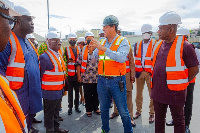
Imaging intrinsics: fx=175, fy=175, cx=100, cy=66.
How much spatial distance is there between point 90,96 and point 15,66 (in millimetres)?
2658

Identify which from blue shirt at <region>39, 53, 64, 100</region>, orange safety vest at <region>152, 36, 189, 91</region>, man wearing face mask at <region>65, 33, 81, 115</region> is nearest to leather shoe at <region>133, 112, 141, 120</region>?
man wearing face mask at <region>65, 33, 81, 115</region>

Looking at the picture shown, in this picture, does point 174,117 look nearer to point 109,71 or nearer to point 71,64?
point 109,71

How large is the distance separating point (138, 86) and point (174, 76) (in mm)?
1899

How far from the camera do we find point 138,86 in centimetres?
441

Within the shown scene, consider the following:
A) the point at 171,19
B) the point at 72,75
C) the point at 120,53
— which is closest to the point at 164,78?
the point at 120,53

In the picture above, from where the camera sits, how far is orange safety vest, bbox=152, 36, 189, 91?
2.53 metres

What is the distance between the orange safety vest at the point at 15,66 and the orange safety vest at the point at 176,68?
2.08 m

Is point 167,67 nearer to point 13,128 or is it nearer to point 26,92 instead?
point 26,92

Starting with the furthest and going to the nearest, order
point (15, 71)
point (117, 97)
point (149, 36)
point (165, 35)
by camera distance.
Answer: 1. point (149, 36)
2. point (117, 97)
3. point (165, 35)
4. point (15, 71)

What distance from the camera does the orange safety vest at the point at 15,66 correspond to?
229 centimetres

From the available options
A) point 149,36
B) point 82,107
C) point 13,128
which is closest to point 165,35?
point 149,36

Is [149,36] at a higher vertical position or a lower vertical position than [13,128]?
higher

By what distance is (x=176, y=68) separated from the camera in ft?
8.36

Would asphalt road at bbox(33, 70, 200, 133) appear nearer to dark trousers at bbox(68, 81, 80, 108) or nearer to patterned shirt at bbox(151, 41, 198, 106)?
dark trousers at bbox(68, 81, 80, 108)
